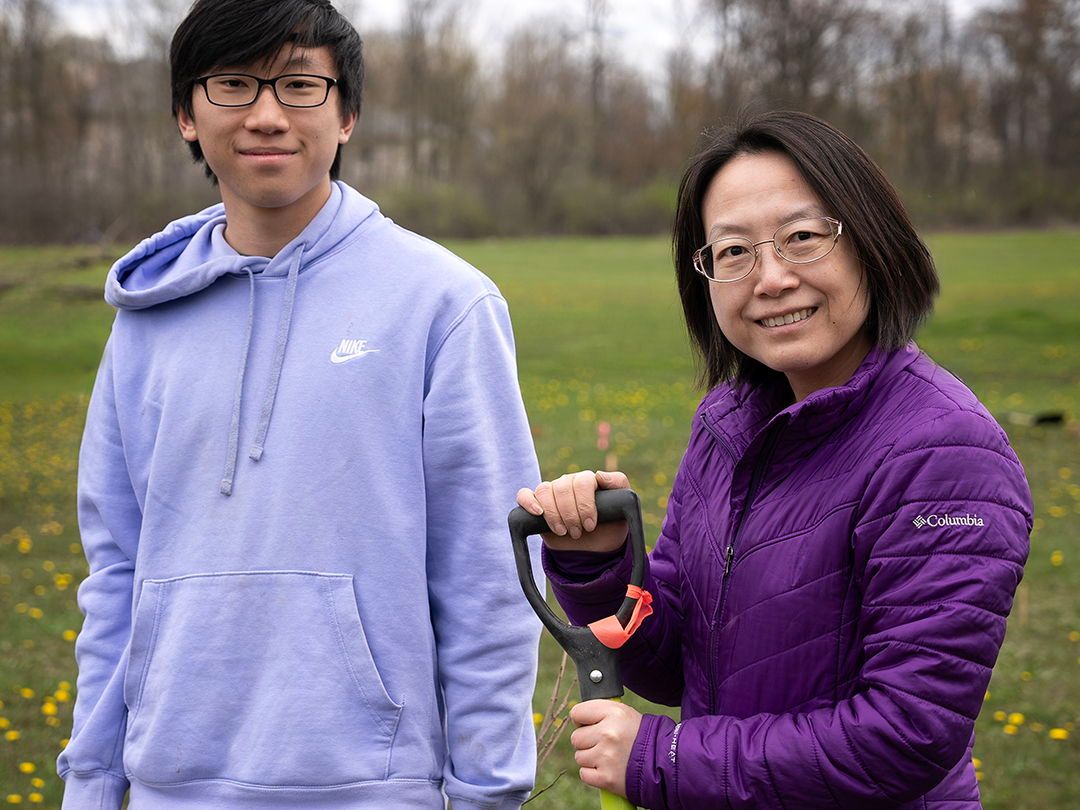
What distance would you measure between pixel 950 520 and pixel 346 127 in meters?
1.49

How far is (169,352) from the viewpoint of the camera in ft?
7.94

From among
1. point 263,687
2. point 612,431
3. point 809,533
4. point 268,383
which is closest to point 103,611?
point 263,687

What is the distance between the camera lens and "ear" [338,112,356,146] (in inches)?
99.7

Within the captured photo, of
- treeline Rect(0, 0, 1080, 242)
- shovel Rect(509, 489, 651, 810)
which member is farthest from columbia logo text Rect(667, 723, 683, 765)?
treeline Rect(0, 0, 1080, 242)

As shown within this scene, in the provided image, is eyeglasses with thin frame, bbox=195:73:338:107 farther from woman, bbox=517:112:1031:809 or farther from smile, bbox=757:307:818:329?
smile, bbox=757:307:818:329

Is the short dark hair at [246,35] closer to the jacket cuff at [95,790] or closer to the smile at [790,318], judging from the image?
the smile at [790,318]

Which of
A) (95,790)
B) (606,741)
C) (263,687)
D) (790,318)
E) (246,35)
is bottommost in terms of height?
(95,790)

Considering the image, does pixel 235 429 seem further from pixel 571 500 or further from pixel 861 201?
pixel 861 201

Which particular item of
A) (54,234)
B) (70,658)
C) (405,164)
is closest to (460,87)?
(405,164)

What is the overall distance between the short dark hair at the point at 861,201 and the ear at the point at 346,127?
807 millimetres

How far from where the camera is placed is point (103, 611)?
8.05 ft

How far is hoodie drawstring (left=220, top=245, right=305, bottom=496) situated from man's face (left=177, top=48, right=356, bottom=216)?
13cm

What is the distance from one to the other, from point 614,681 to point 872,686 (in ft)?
1.33

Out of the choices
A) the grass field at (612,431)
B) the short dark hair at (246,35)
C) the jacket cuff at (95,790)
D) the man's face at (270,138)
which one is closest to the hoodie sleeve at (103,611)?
the jacket cuff at (95,790)
